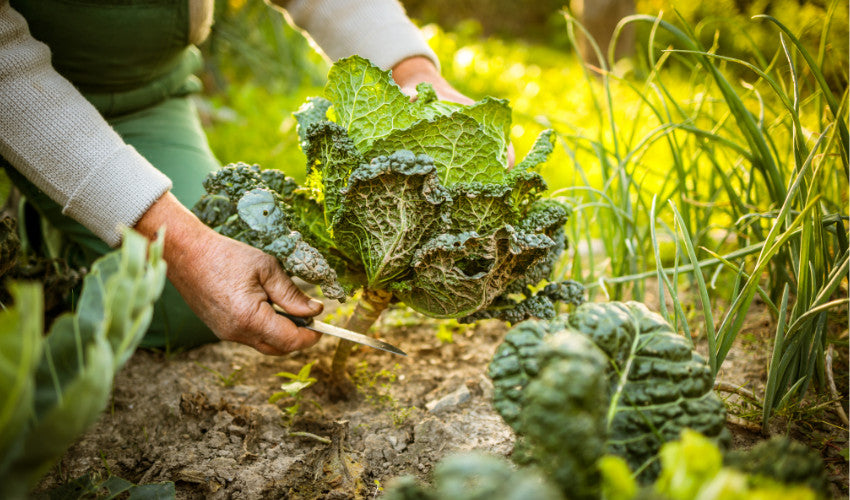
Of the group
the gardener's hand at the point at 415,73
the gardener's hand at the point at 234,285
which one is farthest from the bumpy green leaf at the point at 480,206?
the gardener's hand at the point at 415,73

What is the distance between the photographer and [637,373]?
98cm

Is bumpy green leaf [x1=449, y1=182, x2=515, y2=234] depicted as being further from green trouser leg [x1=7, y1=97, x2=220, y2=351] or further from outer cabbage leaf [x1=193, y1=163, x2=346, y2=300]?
green trouser leg [x1=7, y1=97, x2=220, y2=351]

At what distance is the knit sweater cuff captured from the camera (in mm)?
1401

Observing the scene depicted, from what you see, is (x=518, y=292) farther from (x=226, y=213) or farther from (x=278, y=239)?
(x=226, y=213)

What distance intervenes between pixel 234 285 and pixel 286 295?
0.41 ft

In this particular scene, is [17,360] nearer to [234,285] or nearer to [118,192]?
[234,285]

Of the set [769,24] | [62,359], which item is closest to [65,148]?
[62,359]

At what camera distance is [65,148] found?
1423 millimetres

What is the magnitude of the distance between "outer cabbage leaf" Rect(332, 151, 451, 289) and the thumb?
0.54ft

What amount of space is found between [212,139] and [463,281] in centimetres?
309

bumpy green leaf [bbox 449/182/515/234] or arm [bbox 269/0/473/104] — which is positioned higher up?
arm [bbox 269/0/473/104]

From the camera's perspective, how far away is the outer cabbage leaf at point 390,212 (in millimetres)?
1190

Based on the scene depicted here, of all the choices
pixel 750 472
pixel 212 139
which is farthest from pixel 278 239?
pixel 212 139

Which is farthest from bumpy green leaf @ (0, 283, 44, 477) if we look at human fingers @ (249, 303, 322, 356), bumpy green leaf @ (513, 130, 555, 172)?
bumpy green leaf @ (513, 130, 555, 172)
